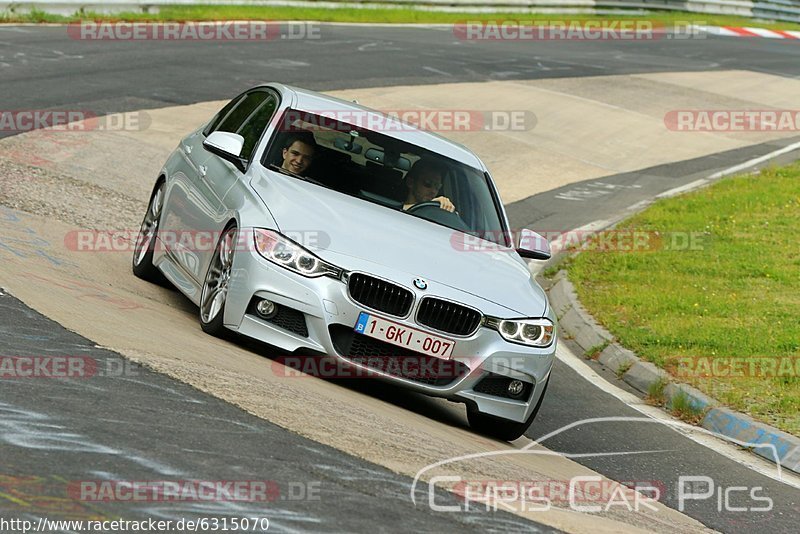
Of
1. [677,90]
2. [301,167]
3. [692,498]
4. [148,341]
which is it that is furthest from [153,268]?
[677,90]

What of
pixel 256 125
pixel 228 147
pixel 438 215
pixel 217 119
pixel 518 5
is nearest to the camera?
pixel 228 147

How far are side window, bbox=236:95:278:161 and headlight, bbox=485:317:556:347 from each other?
2.27 m

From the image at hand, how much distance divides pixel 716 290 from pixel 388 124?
4.61 metres

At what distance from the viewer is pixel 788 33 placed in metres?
41.2

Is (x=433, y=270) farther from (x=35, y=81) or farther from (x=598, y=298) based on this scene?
(x=35, y=81)

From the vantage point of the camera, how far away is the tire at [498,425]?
802cm

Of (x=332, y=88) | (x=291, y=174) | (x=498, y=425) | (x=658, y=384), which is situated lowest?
(x=332, y=88)

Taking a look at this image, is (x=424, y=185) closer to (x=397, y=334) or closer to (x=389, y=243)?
(x=389, y=243)

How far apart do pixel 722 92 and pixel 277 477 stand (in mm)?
24270

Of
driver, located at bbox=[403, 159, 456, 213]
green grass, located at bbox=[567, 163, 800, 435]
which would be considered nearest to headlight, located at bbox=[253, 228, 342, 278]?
driver, located at bbox=[403, 159, 456, 213]

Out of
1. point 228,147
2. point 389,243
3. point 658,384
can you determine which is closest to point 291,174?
point 228,147

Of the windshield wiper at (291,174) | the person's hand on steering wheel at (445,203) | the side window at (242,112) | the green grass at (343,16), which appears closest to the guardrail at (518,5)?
the green grass at (343,16)

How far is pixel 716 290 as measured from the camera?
12.7 metres

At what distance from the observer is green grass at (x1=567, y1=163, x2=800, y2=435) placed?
32.8ft
